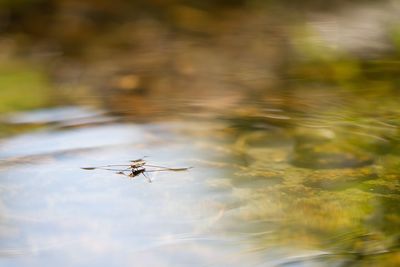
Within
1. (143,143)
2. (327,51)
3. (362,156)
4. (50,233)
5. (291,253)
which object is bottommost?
(291,253)

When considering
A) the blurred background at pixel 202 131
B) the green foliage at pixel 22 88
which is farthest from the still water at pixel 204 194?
the green foliage at pixel 22 88

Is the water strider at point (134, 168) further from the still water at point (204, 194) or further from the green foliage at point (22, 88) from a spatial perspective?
the green foliage at point (22, 88)

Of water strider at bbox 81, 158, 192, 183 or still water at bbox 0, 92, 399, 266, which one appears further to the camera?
water strider at bbox 81, 158, 192, 183

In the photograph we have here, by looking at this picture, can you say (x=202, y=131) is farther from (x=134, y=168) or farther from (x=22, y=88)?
(x=22, y=88)

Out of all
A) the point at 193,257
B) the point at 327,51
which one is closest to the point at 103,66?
the point at 327,51

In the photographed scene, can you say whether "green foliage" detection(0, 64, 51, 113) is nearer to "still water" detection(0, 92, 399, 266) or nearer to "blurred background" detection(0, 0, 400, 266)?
"blurred background" detection(0, 0, 400, 266)

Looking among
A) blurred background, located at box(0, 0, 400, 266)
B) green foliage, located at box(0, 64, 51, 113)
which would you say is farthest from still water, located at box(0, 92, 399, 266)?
green foliage, located at box(0, 64, 51, 113)

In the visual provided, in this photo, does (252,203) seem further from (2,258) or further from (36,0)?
(36,0)

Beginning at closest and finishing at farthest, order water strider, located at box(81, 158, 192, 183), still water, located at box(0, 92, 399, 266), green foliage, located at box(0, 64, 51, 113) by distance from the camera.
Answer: still water, located at box(0, 92, 399, 266), water strider, located at box(81, 158, 192, 183), green foliage, located at box(0, 64, 51, 113)

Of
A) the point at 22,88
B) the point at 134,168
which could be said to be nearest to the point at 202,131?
the point at 134,168

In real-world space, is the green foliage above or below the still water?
above
